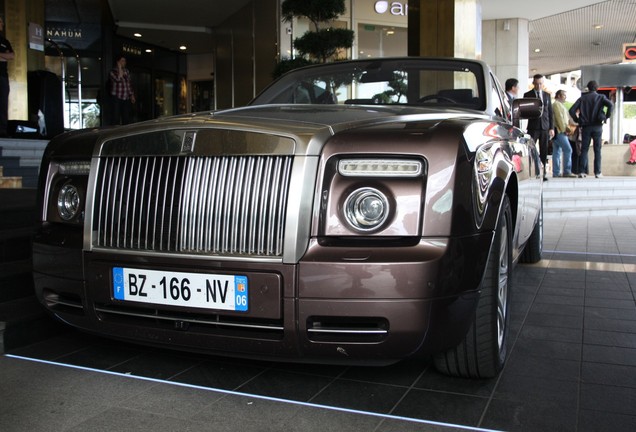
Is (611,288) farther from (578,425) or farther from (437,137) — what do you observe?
(437,137)

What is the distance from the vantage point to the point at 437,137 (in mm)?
2217

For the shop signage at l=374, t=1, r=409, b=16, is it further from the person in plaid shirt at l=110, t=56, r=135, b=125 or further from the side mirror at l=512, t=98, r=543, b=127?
the side mirror at l=512, t=98, r=543, b=127

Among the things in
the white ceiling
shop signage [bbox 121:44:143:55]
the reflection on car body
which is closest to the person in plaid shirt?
the white ceiling

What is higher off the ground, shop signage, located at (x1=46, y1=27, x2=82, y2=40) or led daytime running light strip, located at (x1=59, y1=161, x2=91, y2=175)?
shop signage, located at (x1=46, y1=27, x2=82, y2=40)

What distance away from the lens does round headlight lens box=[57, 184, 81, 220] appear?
8.76 ft

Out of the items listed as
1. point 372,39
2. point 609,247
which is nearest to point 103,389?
point 609,247

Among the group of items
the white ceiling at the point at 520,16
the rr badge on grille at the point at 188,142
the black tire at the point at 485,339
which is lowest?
the black tire at the point at 485,339

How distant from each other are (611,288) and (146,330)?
3532 mm

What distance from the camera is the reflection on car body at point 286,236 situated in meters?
Answer: 2.14

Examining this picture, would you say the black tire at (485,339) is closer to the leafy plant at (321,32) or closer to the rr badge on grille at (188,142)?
the rr badge on grille at (188,142)

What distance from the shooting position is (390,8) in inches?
605

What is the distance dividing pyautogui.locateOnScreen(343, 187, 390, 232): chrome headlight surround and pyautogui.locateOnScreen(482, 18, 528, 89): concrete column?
17.3 metres

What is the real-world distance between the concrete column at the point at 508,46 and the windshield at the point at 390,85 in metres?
15.5

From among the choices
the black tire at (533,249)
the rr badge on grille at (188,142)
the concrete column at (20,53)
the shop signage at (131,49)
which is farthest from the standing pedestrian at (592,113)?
the shop signage at (131,49)
